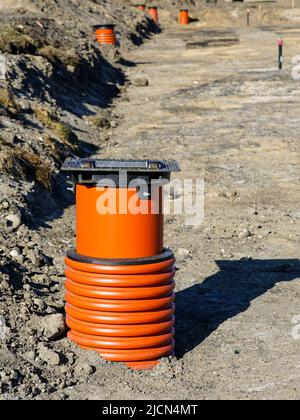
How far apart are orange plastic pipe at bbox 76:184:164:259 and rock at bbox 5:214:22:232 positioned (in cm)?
337

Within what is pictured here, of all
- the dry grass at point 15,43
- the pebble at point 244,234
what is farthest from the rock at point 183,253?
the dry grass at point 15,43

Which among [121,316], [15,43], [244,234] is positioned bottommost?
[244,234]

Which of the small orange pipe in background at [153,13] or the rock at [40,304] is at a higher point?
the rock at [40,304]

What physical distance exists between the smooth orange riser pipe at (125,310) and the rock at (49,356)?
0.95ft

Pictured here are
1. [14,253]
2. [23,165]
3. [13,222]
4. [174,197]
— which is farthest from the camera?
[174,197]

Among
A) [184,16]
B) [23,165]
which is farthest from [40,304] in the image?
[184,16]

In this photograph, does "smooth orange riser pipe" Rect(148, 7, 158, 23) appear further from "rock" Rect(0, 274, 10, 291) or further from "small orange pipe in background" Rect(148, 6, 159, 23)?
"rock" Rect(0, 274, 10, 291)

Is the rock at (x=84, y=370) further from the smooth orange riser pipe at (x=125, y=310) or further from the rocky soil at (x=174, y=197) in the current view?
the smooth orange riser pipe at (x=125, y=310)

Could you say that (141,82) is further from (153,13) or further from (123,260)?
(153,13)

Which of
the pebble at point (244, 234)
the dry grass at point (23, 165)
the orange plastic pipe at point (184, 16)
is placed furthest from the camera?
the orange plastic pipe at point (184, 16)

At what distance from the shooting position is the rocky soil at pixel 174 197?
791 centimetres

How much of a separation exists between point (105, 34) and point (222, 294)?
27.7 m

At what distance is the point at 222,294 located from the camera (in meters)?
10.3
